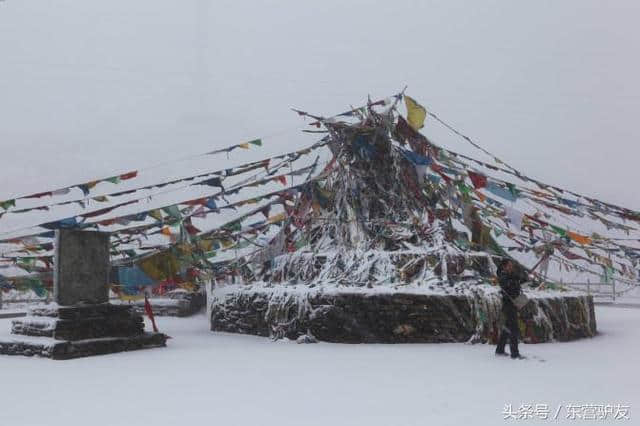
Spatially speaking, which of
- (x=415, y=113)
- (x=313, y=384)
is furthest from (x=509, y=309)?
(x=415, y=113)

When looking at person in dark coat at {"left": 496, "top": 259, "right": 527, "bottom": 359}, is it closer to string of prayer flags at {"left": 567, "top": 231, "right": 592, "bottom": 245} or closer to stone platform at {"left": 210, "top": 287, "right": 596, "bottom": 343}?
stone platform at {"left": 210, "top": 287, "right": 596, "bottom": 343}

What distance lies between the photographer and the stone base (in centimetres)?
880

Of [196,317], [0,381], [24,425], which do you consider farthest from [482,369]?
[196,317]

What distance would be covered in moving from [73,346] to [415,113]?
26.1 ft

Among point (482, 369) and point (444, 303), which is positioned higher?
point (444, 303)

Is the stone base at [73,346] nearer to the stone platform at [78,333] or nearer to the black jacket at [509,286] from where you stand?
the stone platform at [78,333]

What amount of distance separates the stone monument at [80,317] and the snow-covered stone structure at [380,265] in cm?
259

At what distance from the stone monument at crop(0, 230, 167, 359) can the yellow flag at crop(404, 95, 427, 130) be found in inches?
259

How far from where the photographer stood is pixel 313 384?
677cm

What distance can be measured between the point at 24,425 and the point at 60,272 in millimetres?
5036

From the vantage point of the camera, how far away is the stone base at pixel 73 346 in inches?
346

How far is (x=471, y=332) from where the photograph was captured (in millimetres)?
10359

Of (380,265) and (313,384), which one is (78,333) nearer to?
(313,384)

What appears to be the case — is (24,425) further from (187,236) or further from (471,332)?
(471,332)
